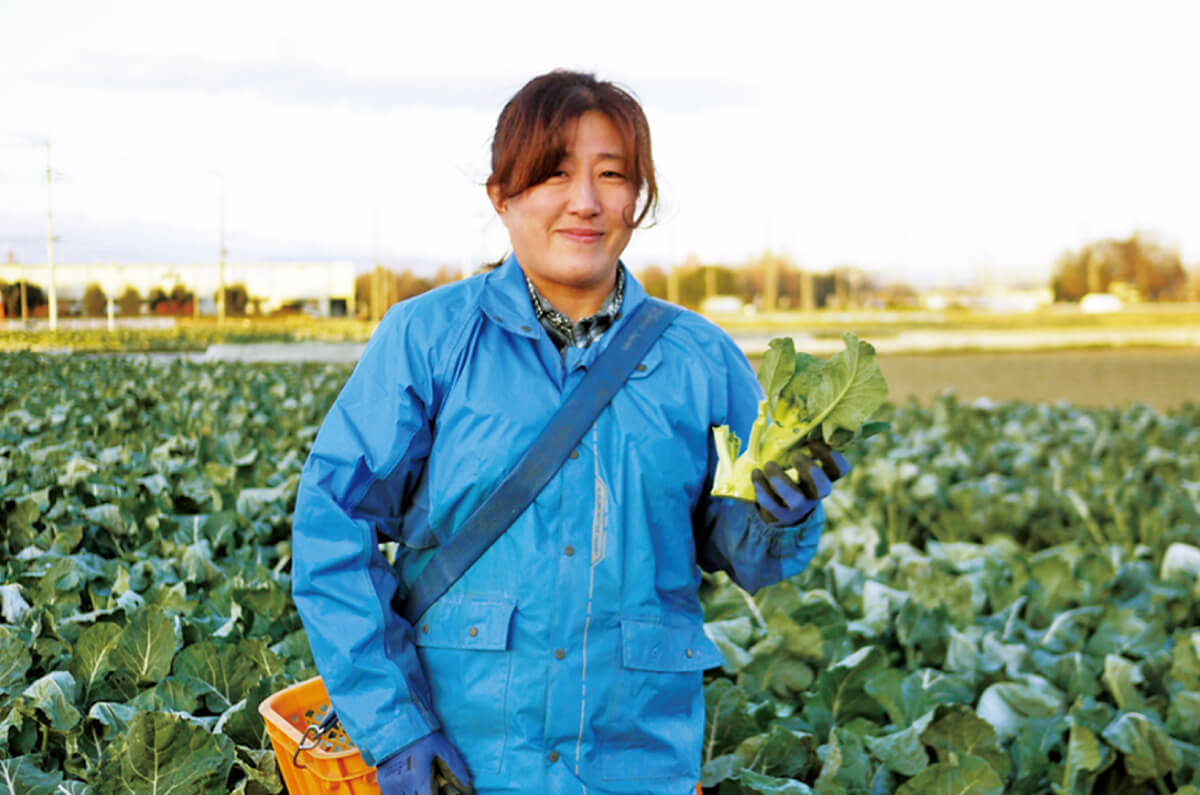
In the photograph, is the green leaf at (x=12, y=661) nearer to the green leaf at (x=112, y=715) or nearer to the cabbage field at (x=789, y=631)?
the cabbage field at (x=789, y=631)

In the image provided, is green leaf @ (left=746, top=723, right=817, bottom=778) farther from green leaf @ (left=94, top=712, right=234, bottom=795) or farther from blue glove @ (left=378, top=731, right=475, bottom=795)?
green leaf @ (left=94, top=712, right=234, bottom=795)

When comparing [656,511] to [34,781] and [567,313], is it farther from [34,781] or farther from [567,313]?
[34,781]

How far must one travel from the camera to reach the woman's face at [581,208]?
1981 mm

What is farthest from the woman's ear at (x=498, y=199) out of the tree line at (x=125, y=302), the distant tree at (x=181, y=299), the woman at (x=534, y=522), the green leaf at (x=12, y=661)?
the distant tree at (x=181, y=299)

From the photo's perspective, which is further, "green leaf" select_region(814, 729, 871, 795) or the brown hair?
"green leaf" select_region(814, 729, 871, 795)

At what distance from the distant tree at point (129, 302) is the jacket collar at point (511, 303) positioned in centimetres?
635

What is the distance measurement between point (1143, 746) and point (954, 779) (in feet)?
3.22

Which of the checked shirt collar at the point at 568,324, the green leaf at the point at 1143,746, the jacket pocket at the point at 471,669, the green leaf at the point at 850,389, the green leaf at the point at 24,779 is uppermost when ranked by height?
the checked shirt collar at the point at 568,324

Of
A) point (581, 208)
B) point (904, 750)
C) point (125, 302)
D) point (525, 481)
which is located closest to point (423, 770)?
point (525, 481)

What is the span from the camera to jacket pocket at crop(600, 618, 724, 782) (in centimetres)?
195

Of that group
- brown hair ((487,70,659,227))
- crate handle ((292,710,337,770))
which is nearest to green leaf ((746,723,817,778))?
crate handle ((292,710,337,770))

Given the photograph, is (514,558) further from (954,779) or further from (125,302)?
(125,302)

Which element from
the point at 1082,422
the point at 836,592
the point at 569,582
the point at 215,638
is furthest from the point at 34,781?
the point at 1082,422

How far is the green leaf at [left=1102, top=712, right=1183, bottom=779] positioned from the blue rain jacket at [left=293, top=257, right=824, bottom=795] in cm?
191
